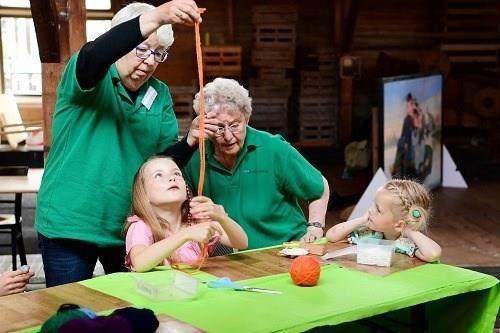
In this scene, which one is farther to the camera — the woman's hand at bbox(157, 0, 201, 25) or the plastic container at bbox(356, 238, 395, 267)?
the plastic container at bbox(356, 238, 395, 267)

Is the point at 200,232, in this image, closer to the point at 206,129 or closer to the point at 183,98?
the point at 206,129

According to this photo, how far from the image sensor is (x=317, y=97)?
10.6m

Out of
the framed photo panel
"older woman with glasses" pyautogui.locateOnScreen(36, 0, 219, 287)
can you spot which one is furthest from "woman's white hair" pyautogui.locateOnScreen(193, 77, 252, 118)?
the framed photo panel

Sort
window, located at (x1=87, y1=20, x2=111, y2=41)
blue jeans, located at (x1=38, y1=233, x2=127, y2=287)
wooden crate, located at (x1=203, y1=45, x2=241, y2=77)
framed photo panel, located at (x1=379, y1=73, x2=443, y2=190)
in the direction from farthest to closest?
window, located at (x1=87, y1=20, x2=111, y2=41) → wooden crate, located at (x1=203, y1=45, x2=241, y2=77) → framed photo panel, located at (x1=379, y1=73, x2=443, y2=190) → blue jeans, located at (x1=38, y1=233, x2=127, y2=287)

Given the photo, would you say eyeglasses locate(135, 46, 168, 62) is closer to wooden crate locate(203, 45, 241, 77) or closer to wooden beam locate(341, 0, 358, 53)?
wooden beam locate(341, 0, 358, 53)

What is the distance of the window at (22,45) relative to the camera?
401 inches

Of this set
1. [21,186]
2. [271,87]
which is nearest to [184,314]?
[21,186]

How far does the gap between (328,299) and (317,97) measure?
8140 millimetres

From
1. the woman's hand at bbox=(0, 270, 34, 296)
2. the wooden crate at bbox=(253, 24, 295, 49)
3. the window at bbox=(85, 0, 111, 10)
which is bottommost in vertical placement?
the woman's hand at bbox=(0, 270, 34, 296)

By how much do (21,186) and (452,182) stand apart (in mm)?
5277

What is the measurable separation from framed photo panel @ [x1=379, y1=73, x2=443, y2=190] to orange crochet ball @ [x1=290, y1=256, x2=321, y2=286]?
442 centimetres

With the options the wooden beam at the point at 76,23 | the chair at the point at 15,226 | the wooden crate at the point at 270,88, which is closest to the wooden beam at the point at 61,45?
the wooden beam at the point at 76,23

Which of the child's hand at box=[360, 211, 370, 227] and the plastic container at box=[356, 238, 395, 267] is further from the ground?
the child's hand at box=[360, 211, 370, 227]

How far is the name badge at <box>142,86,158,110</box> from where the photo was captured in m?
3.15
